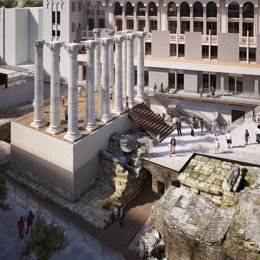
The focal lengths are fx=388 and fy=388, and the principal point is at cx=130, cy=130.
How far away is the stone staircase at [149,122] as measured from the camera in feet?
155

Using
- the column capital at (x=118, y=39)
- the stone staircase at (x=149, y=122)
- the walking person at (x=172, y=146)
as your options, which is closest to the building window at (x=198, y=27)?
the stone staircase at (x=149, y=122)

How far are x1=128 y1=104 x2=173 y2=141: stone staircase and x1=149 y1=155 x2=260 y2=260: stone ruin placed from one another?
334 inches

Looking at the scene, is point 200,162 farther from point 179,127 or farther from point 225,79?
point 225,79

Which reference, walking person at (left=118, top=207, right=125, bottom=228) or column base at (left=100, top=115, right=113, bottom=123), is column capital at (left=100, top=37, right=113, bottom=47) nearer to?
column base at (left=100, top=115, right=113, bottom=123)

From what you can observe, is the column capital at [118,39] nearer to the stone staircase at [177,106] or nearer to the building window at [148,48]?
the stone staircase at [177,106]

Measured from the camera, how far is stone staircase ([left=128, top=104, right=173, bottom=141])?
47188 millimetres

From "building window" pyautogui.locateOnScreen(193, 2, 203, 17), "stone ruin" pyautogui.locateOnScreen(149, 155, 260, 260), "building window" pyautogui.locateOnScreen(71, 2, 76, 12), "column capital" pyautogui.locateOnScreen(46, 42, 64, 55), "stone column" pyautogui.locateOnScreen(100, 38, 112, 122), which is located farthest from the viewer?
"building window" pyautogui.locateOnScreen(71, 2, 76, 12)

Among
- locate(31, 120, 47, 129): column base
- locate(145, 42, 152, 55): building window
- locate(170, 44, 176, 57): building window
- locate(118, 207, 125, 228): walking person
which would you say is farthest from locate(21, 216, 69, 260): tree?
locate(145, 42, 152, 55): building window

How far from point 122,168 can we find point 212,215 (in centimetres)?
1154

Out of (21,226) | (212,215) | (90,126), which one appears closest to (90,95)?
(90,126)

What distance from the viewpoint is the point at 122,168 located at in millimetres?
40938

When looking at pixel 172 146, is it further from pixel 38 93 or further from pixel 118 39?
pixel 38 93

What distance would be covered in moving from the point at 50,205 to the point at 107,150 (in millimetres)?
8786

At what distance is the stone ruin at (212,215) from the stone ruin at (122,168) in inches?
197
